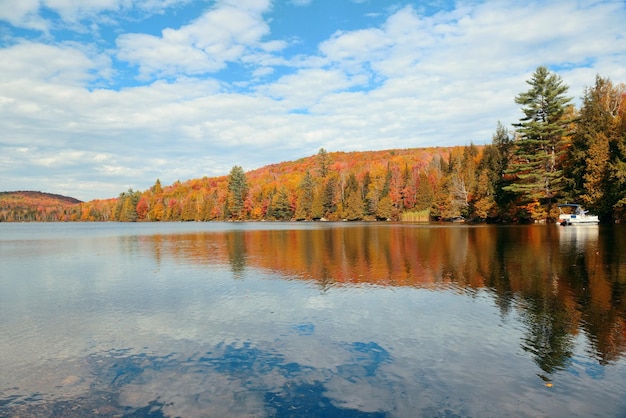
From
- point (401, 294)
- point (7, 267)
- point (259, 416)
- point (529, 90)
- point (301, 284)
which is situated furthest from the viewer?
point (529, 90)

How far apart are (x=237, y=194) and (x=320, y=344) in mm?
159033

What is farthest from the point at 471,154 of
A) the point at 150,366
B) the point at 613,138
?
the point at 150,366

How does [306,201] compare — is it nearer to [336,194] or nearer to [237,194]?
[336,194]

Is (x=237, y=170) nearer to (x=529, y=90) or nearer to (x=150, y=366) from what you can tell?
(x=529, y=90)

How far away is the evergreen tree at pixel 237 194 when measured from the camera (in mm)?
165000

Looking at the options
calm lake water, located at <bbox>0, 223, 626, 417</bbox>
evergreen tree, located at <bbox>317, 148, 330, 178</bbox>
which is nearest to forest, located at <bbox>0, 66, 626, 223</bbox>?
evergreen tree, located at <bbox>317, 148, 330, 178</bbox>

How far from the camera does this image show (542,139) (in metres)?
67.4

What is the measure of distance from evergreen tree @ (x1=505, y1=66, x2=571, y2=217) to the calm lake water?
48.4 m

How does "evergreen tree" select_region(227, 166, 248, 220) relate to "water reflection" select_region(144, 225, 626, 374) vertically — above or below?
above

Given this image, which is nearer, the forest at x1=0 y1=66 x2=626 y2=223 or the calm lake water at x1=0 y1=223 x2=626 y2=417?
the calm lake water at x1=0 y1=223 x2=626 y2=417

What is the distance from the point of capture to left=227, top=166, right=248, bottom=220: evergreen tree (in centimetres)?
16500

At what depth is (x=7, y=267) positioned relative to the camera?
2527 cm

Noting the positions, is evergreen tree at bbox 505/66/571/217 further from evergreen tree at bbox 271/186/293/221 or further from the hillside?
evergreen tree at bbox 271/186/293/221

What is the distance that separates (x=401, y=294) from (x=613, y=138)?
186ft
